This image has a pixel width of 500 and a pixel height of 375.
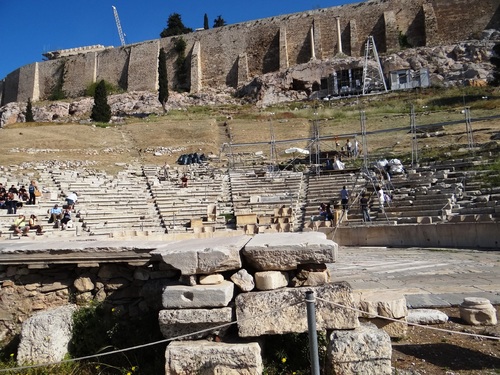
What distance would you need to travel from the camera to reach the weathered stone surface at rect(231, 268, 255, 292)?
3906 millimetres

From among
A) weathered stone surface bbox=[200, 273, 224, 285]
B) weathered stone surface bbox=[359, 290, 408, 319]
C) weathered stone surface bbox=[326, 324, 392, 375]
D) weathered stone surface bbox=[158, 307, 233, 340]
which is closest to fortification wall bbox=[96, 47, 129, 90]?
weathered stone surface bbox=[200, 273, 224, 285]

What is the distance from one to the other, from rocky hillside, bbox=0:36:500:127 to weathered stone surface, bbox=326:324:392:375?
39618mm

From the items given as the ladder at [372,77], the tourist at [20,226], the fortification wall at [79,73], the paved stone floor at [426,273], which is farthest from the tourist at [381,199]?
the fortification wall at [79,73]

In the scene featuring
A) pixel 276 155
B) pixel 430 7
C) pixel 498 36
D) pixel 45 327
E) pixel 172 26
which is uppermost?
pixel 172 26

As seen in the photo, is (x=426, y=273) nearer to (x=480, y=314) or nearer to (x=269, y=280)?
(x=480, y=314)

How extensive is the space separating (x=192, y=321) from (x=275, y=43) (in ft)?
172

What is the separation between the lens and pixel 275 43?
52406 mm

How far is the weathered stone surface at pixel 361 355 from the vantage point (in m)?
3.46

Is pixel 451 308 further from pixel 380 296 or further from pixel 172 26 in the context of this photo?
pixel 172 26

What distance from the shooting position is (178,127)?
35812 millimetres

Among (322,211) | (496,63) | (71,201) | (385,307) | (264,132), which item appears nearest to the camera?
(385,307)

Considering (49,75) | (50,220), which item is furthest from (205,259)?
(49,75)

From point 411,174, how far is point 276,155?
10.5 metres

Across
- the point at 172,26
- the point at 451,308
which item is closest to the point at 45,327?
the point at 451,308
